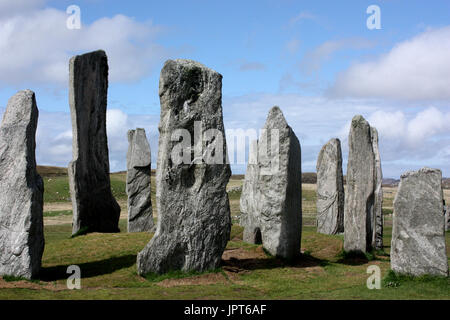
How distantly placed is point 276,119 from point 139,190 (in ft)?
26.4

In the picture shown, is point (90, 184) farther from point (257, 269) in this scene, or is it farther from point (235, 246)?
point (257, 269)

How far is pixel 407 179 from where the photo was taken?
12.5m

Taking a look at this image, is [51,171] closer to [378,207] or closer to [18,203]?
[378,207]

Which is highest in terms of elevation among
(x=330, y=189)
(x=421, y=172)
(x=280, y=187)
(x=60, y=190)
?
(x=421, y=172)

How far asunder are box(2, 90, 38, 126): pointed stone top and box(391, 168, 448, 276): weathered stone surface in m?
9.15

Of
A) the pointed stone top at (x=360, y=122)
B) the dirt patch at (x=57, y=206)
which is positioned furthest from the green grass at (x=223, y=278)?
the dirt patch at (x=57, y=206)

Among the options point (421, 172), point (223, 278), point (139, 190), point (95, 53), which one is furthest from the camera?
point (139, 190)

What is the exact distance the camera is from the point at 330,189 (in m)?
22.7

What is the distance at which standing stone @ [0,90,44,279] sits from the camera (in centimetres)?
1322

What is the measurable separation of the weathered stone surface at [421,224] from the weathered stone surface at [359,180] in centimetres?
511

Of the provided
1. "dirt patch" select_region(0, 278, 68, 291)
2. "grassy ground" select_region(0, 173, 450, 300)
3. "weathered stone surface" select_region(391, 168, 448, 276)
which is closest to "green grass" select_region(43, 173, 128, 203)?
"grassy ground" select_region(0, 173, 450, 300)

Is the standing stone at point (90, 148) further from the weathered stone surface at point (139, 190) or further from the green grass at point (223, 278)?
the green grass at point (223, 278)

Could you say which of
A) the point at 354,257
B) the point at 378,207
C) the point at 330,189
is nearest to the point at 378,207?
the point at 378,207
